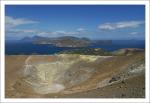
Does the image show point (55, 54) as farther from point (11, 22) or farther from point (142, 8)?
point (142, 8)

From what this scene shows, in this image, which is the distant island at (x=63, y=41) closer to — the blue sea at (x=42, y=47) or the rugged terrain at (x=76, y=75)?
the blue sea at (x=42, y=47)

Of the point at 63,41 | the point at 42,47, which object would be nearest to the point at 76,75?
the point at 63,41

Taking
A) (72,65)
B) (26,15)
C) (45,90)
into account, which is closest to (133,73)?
(72,65)

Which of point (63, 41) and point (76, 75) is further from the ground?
point (63, 41)

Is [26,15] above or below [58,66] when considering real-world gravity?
above

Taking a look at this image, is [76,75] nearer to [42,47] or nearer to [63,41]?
[63,41]

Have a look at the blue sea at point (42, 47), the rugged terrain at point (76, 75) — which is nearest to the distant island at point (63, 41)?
the blue sea at point (42, 47)
